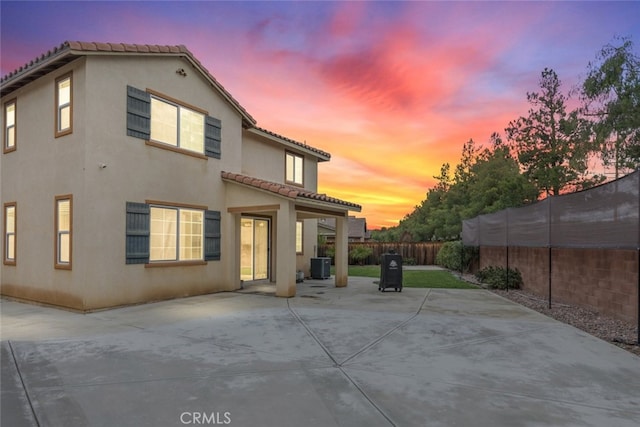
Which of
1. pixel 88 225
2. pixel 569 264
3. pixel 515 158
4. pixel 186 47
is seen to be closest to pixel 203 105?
pixel 186 47

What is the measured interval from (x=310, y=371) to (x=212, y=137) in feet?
29.8

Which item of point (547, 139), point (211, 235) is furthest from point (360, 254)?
point (211, 235)

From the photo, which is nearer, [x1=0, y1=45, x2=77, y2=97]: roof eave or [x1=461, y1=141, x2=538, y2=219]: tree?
[x1=0, y1=45, x2=77, y2=97]: roof eave

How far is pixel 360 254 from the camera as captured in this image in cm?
2766

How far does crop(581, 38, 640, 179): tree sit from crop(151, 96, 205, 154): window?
38.0 feet

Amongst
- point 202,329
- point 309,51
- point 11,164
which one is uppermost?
point 309,51

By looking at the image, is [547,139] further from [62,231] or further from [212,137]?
[62,231]

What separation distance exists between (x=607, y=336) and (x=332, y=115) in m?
14.4

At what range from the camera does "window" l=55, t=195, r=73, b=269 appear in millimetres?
9672

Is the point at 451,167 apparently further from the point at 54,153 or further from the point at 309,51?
the point at 54,153

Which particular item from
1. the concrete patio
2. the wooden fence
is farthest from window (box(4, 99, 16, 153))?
the wooden fence

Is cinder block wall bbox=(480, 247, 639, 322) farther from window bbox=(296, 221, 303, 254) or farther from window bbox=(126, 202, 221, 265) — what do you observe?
window bbox=(126, 202, 221, 265)

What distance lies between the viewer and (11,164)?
11.5 metres

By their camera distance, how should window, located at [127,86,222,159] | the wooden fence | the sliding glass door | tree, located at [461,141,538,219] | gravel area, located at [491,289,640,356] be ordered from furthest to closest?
1. the wooden fence
2. tree, located at [461,141,538,219]
3. the sliding glass door
4. window, located at [127,86,222,159]
5. gravel area, located at [491,289,640,356]
